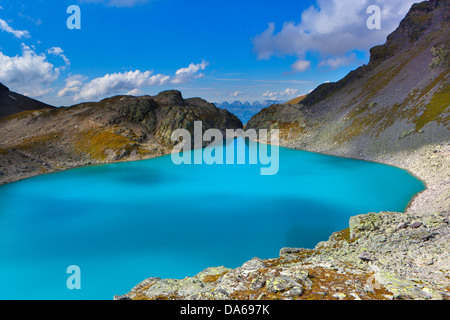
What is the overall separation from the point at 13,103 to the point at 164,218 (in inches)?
8208

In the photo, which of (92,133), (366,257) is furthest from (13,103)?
(366,257)

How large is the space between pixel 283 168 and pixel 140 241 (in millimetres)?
35448

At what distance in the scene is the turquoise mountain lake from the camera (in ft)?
60.5

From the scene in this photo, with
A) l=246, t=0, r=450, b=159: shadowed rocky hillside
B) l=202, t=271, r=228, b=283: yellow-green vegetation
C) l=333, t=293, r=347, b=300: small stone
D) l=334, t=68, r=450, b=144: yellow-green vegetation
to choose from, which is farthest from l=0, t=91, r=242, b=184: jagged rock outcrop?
l=333, t=293, r=347, b=300: small stone

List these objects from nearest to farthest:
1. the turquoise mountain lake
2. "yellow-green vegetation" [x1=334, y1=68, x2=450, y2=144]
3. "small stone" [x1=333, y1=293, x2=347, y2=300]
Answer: "small stone" [x1=333, y1=293, x2=347, y2=300] → the turquoise mountain lake → "yellow-green vegetation" [x1=334, y1=68, x2=450, y2=144]

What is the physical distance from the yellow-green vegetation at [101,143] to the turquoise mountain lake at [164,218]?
57.8 ft

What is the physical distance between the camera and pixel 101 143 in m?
69.6

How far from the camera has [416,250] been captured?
15.0m

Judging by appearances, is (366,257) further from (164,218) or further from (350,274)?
(164,218)

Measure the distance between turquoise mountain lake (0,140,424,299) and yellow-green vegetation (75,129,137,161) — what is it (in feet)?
57.8

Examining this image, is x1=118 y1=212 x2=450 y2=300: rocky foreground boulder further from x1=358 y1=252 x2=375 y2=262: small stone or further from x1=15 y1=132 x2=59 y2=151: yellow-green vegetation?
x1=15 y1=132 x2=59 y2=151: yellow-green vegetation

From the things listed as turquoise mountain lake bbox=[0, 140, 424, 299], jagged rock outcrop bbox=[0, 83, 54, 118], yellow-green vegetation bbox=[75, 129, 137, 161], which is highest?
jagged rock outcrop bbox=[0, 83, 54, 118]
